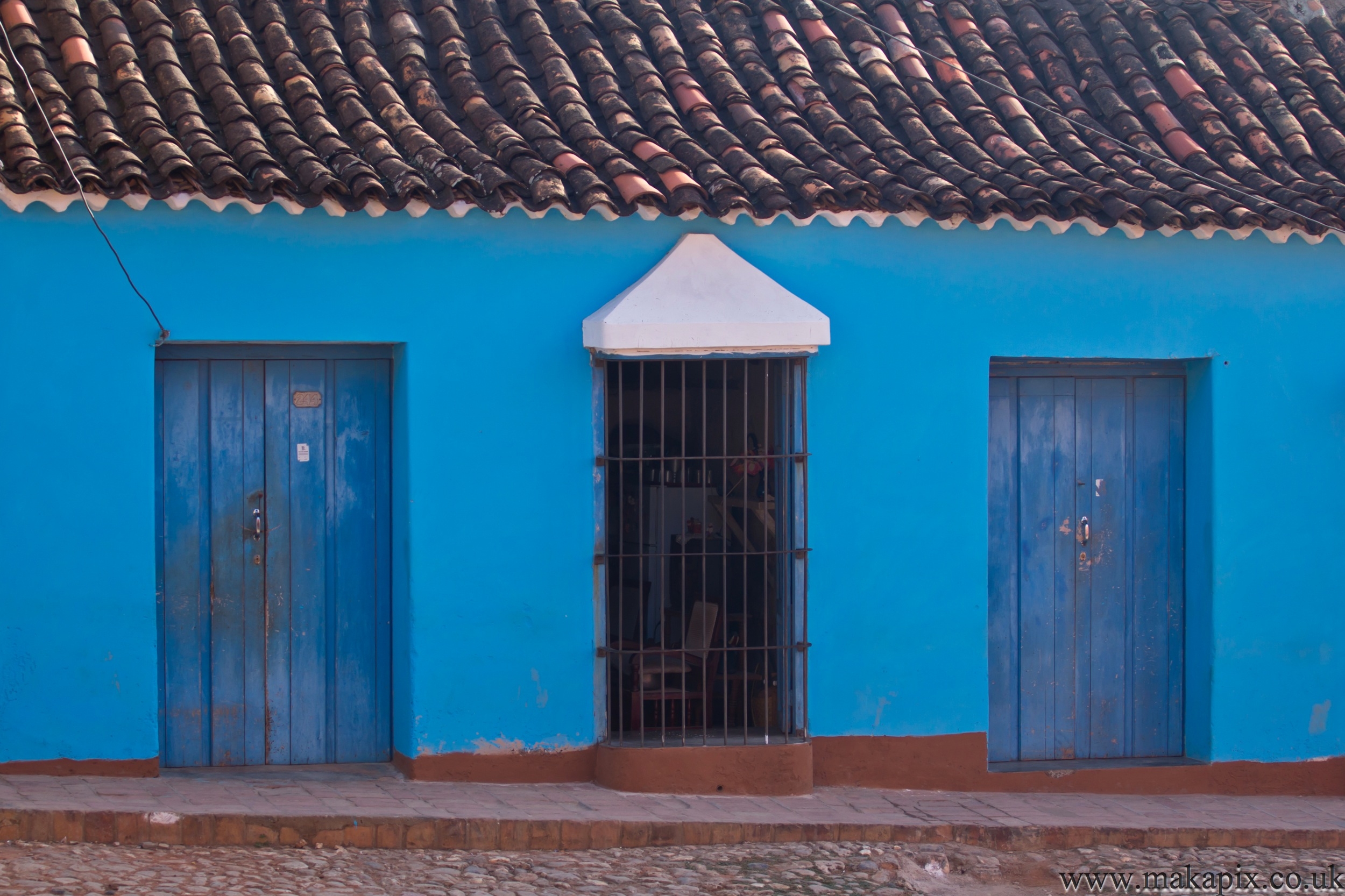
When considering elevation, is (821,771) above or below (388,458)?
below

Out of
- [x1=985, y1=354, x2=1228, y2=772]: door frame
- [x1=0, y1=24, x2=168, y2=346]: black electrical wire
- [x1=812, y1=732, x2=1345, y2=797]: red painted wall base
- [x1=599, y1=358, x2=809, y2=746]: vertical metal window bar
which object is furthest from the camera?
[x1=985, y1=354, x2=1228, y2=772]: door frame

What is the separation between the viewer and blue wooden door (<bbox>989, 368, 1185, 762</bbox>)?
277 inches

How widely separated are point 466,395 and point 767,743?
212 centimetres

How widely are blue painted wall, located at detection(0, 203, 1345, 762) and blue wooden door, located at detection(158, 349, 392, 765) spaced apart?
0.25 meters

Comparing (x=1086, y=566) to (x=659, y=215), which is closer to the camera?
(x=659, y=215)

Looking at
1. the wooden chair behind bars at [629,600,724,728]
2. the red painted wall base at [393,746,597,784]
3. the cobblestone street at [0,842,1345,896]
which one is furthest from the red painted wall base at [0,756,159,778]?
the wooden chair behind bars at [629,600,724,728]

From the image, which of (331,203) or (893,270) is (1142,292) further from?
(331,203)

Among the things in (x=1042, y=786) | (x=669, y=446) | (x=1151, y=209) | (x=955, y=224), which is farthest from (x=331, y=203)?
(x=1042, y=786)

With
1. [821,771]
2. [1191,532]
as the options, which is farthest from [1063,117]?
[821,771]

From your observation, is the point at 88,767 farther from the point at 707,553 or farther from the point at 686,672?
the point at 707,553

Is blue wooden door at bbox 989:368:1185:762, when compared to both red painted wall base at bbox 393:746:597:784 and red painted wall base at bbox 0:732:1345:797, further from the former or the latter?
red painted wall base at bbox 393:746:597:784

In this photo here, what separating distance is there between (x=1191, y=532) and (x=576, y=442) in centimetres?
322

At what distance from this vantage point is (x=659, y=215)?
20.8 feet

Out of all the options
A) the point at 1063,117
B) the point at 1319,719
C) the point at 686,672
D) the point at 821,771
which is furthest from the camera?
the point at 1063,117
